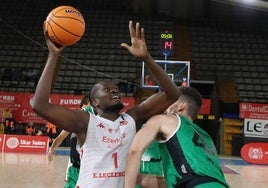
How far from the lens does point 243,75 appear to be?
1942 cm

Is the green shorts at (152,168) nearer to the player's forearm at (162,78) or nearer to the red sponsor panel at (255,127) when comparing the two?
the player's forearm at (162,78)

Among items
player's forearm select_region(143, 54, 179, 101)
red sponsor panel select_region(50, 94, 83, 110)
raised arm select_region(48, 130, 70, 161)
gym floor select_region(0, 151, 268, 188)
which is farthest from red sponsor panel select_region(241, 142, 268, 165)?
player's forearm select_region(143, 54, 179, 101)

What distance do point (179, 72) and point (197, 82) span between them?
17.7 ft

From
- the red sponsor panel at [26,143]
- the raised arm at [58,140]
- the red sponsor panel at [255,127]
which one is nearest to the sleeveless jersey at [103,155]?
the raised arm at [58,140]

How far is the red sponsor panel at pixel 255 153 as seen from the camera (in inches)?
553

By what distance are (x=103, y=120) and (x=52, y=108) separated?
345mm

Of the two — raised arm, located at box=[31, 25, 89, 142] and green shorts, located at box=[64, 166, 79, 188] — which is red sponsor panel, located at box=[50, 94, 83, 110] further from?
raised arm, located at box=[31, 25, 89, 142]

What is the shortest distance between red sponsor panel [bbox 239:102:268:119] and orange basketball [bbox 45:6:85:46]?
14.3 meters

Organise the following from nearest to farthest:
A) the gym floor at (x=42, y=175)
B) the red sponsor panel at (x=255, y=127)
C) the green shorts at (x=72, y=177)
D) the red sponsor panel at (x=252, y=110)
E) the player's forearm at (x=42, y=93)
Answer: the player's forearm at (x=42, y=93) → the green shorts at (x=72, y=177) → the gym floor at (x=42, y=175) → the red sponsor panel at (x=255, y=127) → the red sponsor panel at (x=252, y=110)

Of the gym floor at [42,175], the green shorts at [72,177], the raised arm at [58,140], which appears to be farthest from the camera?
the gym floor at [42,175]

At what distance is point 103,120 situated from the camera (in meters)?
2.55

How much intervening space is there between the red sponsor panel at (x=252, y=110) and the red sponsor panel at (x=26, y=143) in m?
7.40

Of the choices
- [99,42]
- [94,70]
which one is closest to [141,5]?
[99,42]

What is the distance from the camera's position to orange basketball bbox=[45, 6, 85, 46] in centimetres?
245
